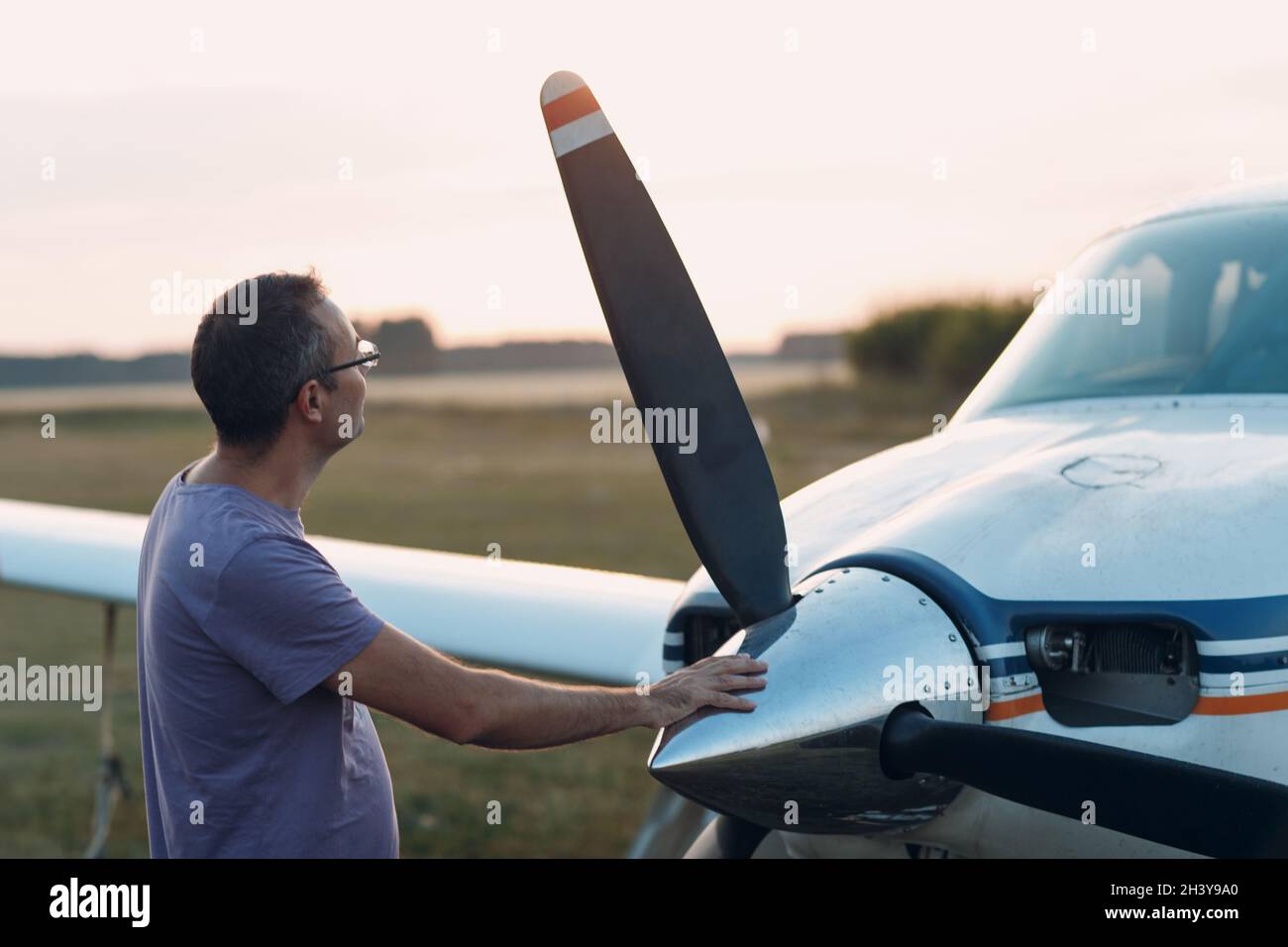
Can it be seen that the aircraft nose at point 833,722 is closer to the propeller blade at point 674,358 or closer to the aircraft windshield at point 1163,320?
the propeller blade at point 674,358

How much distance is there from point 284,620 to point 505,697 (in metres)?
0.41

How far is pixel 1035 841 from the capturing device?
2.51m

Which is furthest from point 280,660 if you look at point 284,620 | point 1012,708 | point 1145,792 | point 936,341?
point 936,341

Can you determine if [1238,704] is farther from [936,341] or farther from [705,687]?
[936,341]

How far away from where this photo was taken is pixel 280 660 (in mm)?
2309

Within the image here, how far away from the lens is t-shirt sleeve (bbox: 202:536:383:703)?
7.54 feet

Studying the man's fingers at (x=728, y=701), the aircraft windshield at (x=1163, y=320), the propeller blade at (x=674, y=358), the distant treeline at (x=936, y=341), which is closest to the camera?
the man's fingers at (x=728, y=701)

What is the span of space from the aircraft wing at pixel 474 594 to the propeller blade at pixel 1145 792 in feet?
7.22

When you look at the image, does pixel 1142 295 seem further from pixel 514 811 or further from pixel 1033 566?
pixel 514 811

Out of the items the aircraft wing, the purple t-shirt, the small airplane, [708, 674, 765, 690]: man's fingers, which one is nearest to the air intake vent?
the small airplane

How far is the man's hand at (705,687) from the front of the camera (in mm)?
2377

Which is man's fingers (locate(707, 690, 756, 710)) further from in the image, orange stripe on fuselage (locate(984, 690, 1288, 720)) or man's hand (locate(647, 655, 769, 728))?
orange stripe on fuselage (locate(984, 690, 1288, 720))

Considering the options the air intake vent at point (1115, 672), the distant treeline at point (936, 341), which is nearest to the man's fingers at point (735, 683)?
the air intake vent at point (1115, 672)
